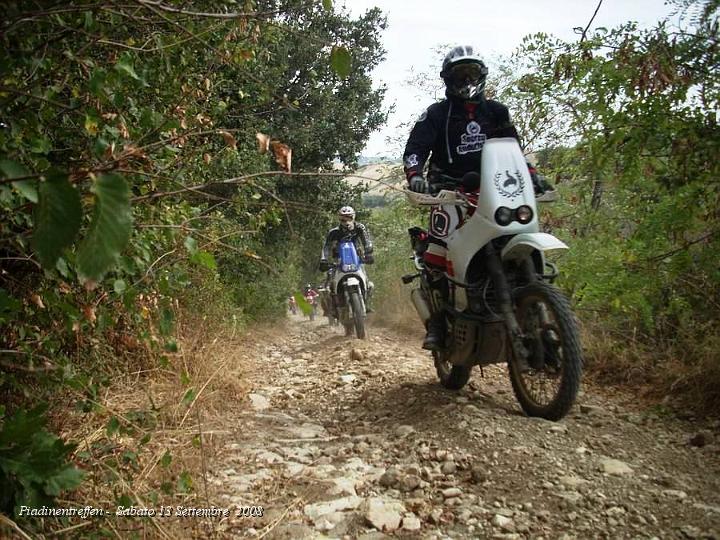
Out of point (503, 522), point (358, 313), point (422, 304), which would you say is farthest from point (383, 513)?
point (358, 313)

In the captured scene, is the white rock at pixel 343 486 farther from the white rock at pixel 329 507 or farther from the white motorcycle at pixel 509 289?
the white motorcycle at pixel 509 289

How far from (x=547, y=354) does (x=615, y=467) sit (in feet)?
2.49

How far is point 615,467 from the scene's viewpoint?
8.41 ft

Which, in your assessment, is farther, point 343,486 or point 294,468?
point 294,468

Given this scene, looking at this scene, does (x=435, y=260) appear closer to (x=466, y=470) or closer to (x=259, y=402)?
(x=466, y=470)

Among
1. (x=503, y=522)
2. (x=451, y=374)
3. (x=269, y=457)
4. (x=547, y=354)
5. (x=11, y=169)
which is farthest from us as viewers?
(x=451, y=374)

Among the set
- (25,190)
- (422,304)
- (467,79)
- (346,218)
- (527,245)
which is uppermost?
(467,79)

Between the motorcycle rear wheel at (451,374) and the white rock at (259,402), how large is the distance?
4.69 ft

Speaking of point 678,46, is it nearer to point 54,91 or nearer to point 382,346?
point 54,91

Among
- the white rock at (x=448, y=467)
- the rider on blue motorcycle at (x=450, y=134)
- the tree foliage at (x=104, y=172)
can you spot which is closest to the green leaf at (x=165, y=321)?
the tree foliage at (x=104, y=172)

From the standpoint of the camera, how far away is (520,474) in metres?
2.57

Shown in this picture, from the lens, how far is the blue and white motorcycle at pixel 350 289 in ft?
27.7

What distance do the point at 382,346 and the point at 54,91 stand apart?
5638 millimetres

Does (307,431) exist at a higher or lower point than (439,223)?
lower
